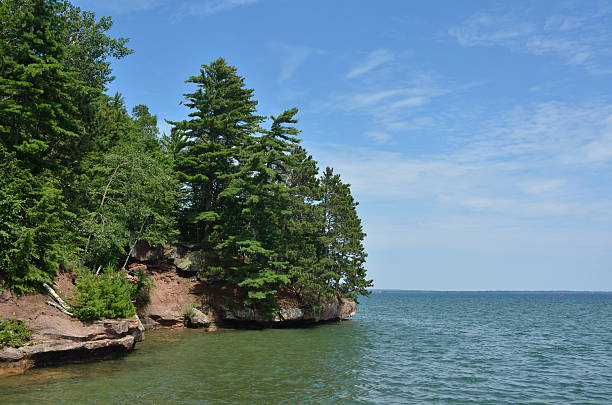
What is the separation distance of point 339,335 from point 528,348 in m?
16.5

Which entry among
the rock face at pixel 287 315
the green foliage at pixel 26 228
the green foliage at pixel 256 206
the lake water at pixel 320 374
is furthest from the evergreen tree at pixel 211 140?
the green foliage at pixel 26 228

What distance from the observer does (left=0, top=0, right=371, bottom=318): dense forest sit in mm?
23703

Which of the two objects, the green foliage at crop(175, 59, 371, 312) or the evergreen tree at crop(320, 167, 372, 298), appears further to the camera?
the evergreen tree at crop(320, 167, 372, 298)

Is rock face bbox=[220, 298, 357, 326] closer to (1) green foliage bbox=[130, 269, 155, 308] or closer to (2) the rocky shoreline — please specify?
(2) the rocky shoreline

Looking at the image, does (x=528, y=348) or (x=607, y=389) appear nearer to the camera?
(x=607, y=389)

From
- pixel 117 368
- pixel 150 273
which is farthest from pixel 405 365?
pixel 150 273

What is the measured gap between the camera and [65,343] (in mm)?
20781

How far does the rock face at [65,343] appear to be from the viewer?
62.7 ft

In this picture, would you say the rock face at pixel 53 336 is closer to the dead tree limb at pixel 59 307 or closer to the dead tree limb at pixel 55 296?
the dead tree limb at pixel 59 307

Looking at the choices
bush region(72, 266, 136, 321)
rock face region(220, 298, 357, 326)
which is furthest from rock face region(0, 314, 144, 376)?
rock face region(220, 298, 357, 326)

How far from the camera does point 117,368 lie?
69.7 ft

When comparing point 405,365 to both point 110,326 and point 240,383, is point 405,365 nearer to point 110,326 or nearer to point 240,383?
A: point 240,383

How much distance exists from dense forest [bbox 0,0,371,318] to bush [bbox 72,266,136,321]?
0.42 ft

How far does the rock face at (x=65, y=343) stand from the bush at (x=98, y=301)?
53 cm
